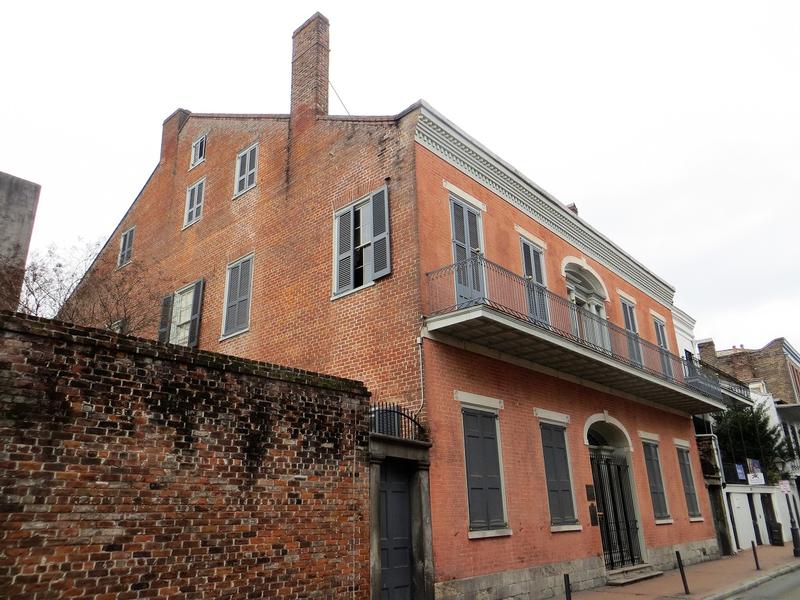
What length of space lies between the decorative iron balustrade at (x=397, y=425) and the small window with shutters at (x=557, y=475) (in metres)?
3.87

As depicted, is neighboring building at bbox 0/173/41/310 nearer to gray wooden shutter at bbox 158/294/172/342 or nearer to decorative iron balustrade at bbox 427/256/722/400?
decorative iron balustrade at bbox 427/256/722/400

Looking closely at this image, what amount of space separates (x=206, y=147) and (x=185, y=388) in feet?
44.4

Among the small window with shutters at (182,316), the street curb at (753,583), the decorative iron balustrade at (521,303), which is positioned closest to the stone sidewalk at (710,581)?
the street curb at (753,583)

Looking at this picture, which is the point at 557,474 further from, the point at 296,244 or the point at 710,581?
the point at 296,244

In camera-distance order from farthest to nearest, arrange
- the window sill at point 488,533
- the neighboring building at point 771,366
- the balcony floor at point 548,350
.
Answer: the neighboring building at point 771,366
the balcony floor at point 548,350
the window sill at point 488,533

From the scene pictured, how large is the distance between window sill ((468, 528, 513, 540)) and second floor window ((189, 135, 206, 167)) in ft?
45.9

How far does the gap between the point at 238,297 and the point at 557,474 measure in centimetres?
877

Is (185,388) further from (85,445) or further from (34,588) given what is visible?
(34,588)

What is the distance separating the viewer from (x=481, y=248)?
13.0 m

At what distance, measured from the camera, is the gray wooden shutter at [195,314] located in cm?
1608

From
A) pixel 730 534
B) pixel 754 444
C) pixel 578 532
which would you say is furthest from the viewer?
pixel 754 444

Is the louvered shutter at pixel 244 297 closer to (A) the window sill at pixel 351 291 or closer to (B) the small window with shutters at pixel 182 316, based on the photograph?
(B) the small window with shutters at pixel 182 316

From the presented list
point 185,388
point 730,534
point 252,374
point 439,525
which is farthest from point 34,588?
point 730,534

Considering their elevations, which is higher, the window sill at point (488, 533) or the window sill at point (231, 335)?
the window sill at point (231, 335)
